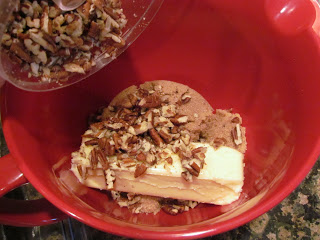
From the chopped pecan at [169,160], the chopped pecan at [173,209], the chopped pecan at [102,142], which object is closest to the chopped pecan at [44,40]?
the chopped pecan at [102,142]

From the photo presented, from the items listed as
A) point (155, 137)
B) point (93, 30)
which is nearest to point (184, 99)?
point (155, 137)

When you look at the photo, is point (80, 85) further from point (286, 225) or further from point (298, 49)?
point (286, 225)

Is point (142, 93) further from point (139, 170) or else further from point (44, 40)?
point (44, 40)

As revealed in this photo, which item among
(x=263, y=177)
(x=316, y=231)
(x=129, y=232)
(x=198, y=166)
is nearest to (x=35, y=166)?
(x=129, y=232)

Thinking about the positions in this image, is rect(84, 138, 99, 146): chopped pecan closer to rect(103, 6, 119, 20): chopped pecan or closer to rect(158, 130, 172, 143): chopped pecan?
rect(158, 130, 172, 143): chopped pecan

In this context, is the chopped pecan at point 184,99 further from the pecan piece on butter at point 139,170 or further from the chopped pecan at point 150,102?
the pecan piece on butter at point 139,170

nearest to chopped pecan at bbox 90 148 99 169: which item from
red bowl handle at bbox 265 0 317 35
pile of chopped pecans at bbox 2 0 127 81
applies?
pile of chopped pecans at bbox 2 0 127 81

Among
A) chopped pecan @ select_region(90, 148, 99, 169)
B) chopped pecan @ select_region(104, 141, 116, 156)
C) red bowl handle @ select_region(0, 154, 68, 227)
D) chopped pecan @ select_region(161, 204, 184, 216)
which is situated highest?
chopped pecan @ select_region(104, 141, 116, 156)
